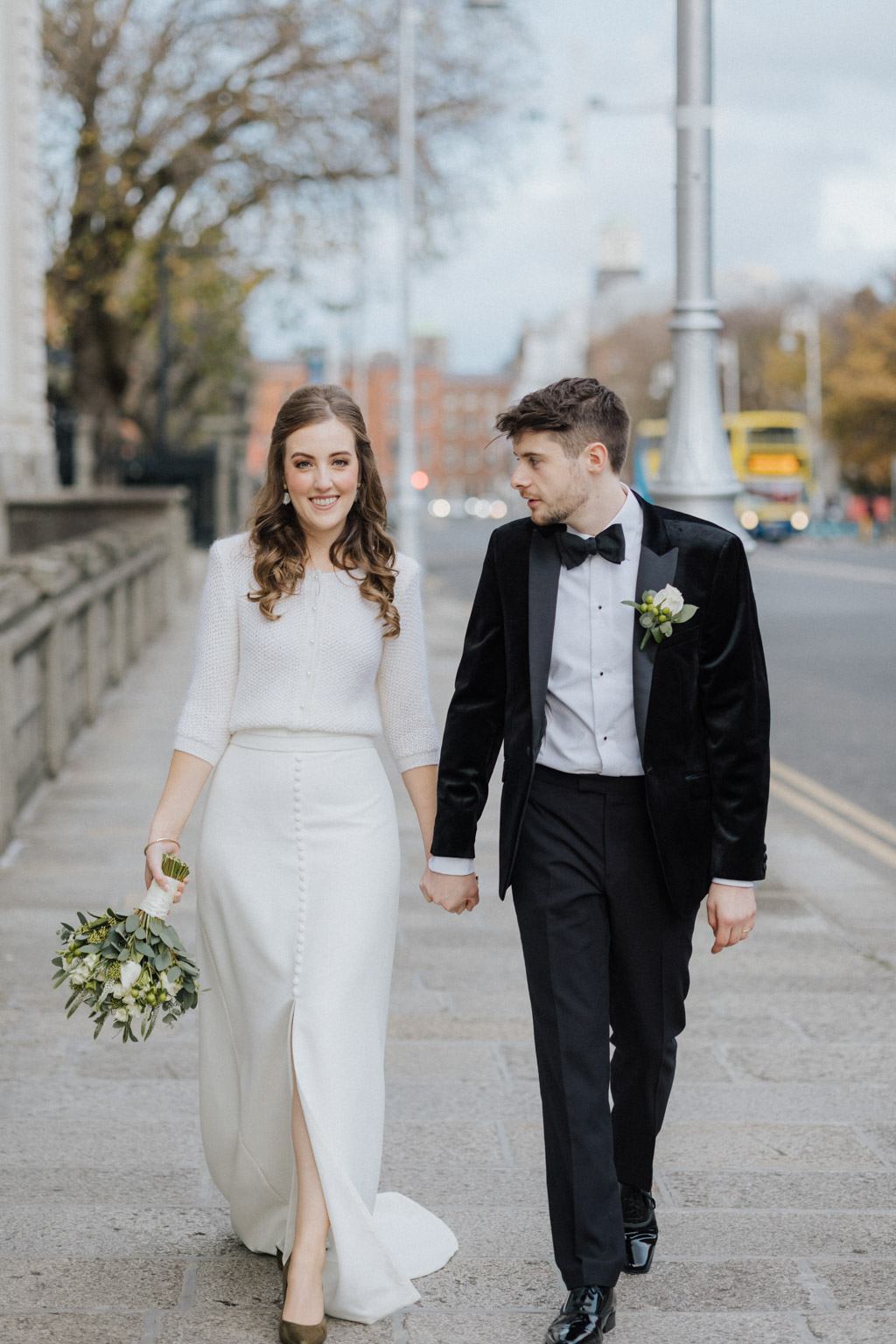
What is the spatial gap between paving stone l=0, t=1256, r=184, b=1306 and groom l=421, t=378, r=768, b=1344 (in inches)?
31.1

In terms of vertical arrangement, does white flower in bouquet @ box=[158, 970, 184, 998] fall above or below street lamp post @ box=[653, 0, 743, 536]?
below

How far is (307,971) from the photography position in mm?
3232

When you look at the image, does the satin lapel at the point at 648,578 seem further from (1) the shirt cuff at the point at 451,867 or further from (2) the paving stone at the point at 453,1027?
(2) the paving stone at the point at 453,1027

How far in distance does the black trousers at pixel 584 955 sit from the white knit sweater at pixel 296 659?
0.39 metres

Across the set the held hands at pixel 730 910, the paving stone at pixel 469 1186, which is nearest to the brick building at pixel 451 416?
the paving stone at pixel 469 1186

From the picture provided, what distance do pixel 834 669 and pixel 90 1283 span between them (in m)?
13.0

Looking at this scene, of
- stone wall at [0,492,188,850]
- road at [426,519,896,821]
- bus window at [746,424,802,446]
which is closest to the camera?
stone wall at [0,492,188,850]

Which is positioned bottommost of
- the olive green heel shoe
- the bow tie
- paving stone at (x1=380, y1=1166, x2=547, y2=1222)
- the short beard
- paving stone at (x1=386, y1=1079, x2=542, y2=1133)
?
paving stone at (x1=386, y1=1079, x2=542, y2=1133)

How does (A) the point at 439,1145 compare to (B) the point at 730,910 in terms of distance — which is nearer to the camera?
(B) the point at 730,910

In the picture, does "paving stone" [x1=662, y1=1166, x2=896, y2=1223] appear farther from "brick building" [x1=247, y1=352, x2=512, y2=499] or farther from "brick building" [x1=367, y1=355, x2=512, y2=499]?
"brick building" [x1=367, y1=355, x2=512, y2=499]

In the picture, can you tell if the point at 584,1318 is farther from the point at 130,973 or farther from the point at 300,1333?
the point at 130,973

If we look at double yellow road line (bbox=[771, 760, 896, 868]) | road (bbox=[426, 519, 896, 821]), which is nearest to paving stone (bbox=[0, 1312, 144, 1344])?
double yellow road line (bbox=[771, 760, 896, 868])

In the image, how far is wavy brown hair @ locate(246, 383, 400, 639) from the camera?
331 cm

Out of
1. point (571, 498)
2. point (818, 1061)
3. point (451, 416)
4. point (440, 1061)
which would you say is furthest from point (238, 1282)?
point (451, 416)
